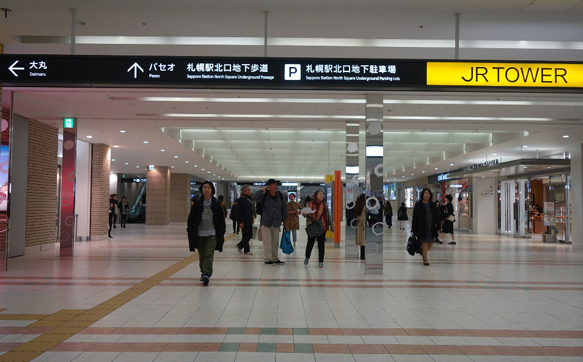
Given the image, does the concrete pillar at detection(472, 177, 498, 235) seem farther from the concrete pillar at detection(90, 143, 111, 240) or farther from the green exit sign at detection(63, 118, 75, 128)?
the green exit sign at detection(63, 118, 75, 128)

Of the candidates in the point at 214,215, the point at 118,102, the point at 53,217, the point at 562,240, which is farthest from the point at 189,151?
the point at 562,240

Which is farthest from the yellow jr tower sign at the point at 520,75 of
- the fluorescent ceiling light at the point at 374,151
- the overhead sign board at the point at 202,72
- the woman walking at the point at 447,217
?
the woman walking at the point at 447,217

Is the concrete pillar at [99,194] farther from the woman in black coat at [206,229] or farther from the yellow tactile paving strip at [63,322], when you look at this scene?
the woman in black coat at [206,229]

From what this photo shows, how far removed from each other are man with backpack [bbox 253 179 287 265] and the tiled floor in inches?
19.5

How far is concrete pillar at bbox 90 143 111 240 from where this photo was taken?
17.9m

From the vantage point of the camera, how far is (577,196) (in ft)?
57.9

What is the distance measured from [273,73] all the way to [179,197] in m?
29.5

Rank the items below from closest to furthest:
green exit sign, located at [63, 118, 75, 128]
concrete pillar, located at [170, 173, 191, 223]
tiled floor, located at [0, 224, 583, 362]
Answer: tiled floor, located at [0, 224, 583, 362] < green exit sign, located at [63, 118, 75, 128] < concrete pillar, located at [170, 173, 191, 223]

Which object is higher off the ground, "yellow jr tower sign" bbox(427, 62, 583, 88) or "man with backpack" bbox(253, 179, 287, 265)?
"yellow jr tower sign" bbox(427, 62, 583, 88)

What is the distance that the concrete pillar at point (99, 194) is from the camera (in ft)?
58.8

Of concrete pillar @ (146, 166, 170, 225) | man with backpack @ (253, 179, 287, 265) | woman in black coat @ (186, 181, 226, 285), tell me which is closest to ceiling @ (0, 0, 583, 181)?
man with backpack @ (253, 179, 287, 265)

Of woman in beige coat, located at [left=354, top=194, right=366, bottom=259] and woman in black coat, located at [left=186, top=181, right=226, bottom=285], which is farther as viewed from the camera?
woman in beige coat, located at [left=354, top=194, right=366, bottom=259]

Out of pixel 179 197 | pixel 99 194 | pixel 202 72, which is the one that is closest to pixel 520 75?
pixel 202 72

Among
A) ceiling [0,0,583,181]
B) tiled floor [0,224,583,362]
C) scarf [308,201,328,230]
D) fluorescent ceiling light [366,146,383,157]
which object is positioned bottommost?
tiled floor [0,224,583,362]
